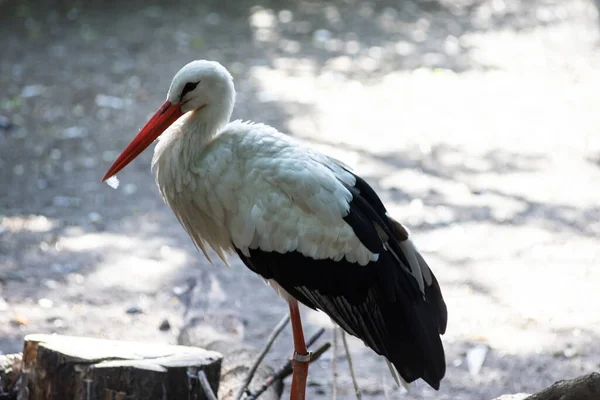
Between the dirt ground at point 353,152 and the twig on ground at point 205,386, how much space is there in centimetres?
90

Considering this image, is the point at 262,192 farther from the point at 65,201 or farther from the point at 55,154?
the point at 55,154

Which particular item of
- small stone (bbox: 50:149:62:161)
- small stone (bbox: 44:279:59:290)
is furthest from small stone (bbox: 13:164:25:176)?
small stone (bbox: 44:279:59:290)

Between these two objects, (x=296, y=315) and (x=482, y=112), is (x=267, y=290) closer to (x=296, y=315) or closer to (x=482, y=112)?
(x=296, y=315)

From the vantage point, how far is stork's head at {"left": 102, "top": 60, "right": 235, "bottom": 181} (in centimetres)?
315

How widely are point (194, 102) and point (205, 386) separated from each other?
92cm

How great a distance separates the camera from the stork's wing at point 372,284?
304 cm

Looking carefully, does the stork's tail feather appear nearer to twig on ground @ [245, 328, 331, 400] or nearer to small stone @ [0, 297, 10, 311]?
twig on ground @ [245, 328, 331, 400]

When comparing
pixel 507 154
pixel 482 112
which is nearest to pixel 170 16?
pixel 482 112

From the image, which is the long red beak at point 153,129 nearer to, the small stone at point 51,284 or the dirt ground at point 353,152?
the dirt ground at point 353,152

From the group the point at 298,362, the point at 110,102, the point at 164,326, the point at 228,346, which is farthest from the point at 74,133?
the point at 298,362

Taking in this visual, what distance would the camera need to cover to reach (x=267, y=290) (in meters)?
4.68

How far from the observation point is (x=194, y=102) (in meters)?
3.19

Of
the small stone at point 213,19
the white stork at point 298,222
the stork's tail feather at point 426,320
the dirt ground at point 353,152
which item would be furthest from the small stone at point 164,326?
the small stone at point 213,19

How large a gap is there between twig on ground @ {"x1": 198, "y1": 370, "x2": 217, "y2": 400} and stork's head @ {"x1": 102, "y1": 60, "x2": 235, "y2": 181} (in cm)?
71
